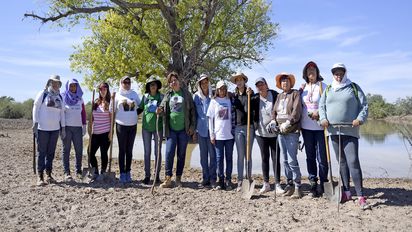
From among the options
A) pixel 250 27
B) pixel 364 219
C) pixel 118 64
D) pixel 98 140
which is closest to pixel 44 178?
pixel 98 140

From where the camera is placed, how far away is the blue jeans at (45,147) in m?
6.92

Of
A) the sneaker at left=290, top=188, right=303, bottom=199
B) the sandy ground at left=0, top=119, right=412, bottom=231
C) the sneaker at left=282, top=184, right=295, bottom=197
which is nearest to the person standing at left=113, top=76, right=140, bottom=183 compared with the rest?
the sandy ground at left=0, top=119, right=412, bottom=231

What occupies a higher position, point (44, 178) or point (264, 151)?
point (264, 151)

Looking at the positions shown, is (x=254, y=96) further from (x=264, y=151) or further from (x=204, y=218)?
(x=204, y=218)

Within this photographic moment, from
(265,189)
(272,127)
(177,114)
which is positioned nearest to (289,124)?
(272,127)

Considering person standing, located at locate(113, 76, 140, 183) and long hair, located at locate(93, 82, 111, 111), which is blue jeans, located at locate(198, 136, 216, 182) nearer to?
person standing, located at locate(113, 76, 140, 183)

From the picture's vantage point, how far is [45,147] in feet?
22.9

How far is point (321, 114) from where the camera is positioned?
5.68 m

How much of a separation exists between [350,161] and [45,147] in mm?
5192

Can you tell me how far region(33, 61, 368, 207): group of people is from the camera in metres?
5.59

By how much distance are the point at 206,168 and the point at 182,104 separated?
4.15 ft

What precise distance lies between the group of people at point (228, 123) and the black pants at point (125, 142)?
0.06ft

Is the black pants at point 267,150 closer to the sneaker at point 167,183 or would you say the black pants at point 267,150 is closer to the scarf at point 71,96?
the sneaker at point 167,183

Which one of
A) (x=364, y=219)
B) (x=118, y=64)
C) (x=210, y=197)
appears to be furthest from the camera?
(x=118, y=64)
